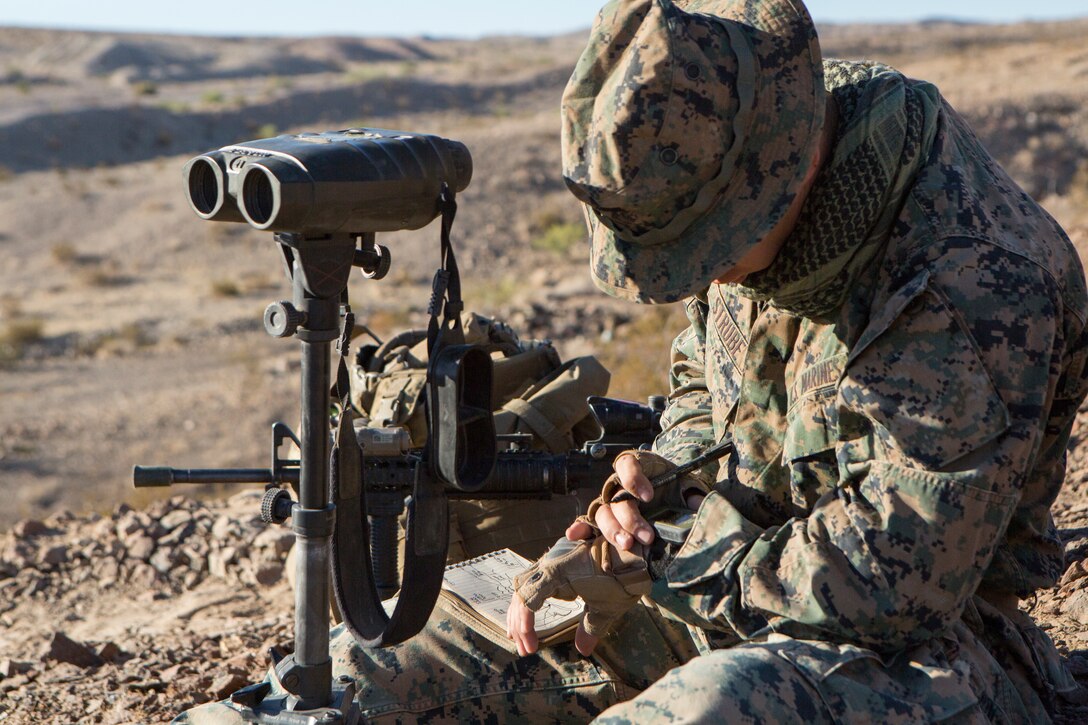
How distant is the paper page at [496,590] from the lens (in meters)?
2.33

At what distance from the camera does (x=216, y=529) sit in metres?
5.18

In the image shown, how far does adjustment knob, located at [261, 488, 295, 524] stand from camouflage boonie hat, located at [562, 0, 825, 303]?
87 cm

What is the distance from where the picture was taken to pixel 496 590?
2.53 m

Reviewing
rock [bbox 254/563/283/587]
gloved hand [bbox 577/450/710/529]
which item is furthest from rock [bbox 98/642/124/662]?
gloved hand [bbox 577/450/710/529]

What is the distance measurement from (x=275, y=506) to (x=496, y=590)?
1.79ft

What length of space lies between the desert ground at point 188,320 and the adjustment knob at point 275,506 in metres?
1.34

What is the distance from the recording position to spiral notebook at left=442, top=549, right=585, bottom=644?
90.2 inches

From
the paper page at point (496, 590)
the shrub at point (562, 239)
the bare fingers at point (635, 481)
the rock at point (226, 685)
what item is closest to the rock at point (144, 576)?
the rock at point (226, 685)

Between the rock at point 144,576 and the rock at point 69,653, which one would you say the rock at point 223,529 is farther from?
the rock at point 69,653

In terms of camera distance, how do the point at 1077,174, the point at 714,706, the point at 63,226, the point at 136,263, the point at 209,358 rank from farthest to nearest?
1. the point at 63,226
2. the point at 136,263
3. the point at 1077,174
4. the point at 209,358
5. the point at 714,706

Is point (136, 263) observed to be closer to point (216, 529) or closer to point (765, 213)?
point (216, 529)

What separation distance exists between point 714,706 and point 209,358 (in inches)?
490

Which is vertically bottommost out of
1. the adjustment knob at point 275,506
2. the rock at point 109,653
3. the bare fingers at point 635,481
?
the rock at point 109,653

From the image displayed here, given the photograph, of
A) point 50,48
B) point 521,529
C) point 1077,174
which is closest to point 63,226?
point 1077,174
